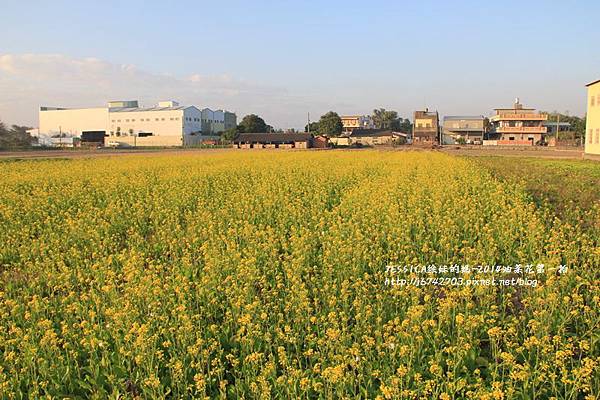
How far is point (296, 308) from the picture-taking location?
4508 millimetres

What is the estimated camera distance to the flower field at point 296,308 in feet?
11.3

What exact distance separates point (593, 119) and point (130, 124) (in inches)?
3359

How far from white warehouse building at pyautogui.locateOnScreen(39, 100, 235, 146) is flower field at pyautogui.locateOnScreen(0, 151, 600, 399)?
85027 mm

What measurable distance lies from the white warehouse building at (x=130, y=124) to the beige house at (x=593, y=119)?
70477mm

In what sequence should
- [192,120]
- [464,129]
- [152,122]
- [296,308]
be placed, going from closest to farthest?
1. [296,308]
2. [464,129]
3. [152,122]
4. [192,120]

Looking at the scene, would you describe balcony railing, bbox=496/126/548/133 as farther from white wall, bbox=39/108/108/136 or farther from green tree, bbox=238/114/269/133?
white wall, bbox=39/108/108/136

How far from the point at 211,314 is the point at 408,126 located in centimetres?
13834

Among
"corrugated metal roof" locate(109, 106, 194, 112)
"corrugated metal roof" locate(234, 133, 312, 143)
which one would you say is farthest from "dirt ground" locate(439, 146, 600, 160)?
"corrugated metal roof" locate(109, 106, 194, 112)

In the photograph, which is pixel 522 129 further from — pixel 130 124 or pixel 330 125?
pixel 130 124

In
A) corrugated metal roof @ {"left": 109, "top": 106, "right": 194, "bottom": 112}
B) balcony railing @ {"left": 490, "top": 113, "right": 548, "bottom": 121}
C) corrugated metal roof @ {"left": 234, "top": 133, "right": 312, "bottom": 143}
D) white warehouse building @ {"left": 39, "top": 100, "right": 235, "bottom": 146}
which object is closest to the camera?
corrugated metal roof @ {"left": 234, "top": 133, "right": 312, "bottom": 143}

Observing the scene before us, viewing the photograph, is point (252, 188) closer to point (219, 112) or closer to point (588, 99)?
point (588, 99)

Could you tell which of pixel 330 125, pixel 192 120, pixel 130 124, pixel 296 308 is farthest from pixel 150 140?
pixel 296 308

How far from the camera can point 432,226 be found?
293 inches

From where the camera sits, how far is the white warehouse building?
303ft
